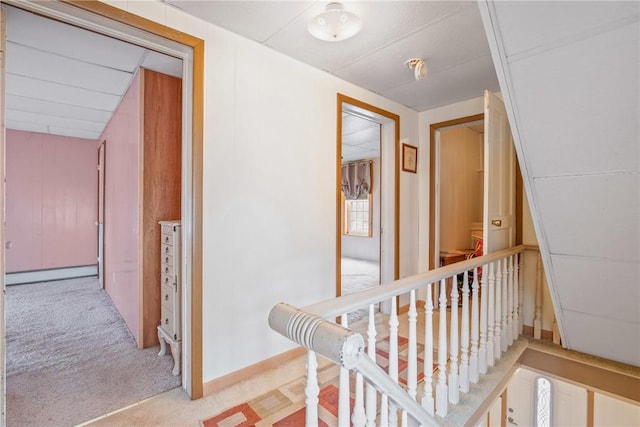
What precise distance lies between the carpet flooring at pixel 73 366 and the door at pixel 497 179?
96.6 inches

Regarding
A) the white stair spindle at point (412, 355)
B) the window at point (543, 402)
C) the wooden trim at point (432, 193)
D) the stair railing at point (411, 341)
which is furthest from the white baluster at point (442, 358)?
the wooden trim at point (432, 193)

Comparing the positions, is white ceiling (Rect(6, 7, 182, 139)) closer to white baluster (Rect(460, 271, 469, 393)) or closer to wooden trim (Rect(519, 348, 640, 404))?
white baluster (Rect(460, 271, 469, 393))

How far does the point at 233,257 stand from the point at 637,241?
7.71 feet

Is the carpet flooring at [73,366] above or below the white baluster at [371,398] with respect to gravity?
below

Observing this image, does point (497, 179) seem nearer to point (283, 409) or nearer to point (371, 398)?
point (371, 398)

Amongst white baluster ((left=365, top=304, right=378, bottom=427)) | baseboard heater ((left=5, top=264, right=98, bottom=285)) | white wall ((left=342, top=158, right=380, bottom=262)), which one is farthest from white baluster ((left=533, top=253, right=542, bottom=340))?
baseboard heater ((left=5, top=264, right=98, bottom=285))

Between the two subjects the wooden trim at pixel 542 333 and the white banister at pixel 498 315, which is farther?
the wooden trim at pixel 542 333

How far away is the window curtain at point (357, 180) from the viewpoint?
689 centimetres

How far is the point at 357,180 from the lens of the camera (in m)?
7.01

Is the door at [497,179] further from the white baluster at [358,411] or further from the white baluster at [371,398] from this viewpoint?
the white baluster at [358,411]

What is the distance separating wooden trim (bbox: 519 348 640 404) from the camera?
205 cm

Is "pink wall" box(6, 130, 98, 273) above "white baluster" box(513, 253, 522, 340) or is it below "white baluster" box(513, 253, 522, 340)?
above

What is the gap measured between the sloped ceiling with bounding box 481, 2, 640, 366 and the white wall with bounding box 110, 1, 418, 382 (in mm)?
1430

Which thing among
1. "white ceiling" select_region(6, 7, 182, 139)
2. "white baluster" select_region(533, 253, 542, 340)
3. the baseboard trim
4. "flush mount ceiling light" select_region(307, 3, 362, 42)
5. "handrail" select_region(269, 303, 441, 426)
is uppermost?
"white ceiling" select_region(6, 7, 182, 139)
